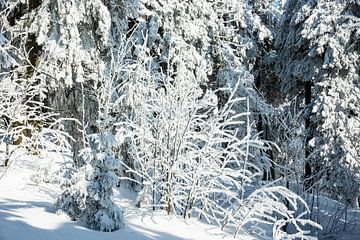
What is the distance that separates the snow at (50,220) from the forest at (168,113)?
146mm

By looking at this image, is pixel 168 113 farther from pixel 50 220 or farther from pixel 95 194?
pixel 50 220

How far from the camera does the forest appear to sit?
675 cm

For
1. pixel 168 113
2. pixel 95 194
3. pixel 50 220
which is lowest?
pixel 50 220

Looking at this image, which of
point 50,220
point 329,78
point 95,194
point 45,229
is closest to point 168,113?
point 95,194

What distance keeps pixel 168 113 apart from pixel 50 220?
295 cm

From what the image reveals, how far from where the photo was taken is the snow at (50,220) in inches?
192

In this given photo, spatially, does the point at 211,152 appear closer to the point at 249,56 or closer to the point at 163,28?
the point at 163,28

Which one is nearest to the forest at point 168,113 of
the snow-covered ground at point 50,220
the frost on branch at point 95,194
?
the frost on branch at point 95,194

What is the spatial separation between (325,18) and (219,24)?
3934 mm

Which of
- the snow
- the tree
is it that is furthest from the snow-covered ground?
the tree

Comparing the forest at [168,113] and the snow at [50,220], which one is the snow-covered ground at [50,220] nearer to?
the snow at [50,220]

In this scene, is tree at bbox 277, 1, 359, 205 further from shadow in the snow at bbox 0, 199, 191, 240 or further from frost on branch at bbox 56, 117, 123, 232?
frost on branch at bbox 56, 117, 123, 232

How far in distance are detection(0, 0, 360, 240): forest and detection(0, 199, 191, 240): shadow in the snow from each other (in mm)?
176

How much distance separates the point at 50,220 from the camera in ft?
17.6
